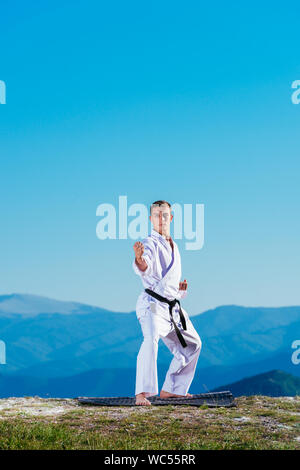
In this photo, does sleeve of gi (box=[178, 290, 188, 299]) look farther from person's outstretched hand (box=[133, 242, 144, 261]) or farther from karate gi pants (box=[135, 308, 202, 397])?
person's outstretched hand (box=[133, 242, 144, 261])

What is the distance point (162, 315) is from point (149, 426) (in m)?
2.51

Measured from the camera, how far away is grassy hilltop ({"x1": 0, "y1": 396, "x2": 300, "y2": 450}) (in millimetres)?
7718

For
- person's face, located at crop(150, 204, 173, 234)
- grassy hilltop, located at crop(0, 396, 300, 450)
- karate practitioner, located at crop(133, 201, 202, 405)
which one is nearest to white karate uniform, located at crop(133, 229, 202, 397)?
karate practitioner, located at crop(133, 201, 202, 405)

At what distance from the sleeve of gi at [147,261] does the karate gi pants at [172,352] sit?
710mm

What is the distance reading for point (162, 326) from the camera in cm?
1073

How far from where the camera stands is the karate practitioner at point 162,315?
34.3 feet

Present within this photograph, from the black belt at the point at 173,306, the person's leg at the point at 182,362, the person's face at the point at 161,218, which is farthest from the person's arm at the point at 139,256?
the person's leg at the point at 182,362

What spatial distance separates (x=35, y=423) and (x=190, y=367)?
354cm

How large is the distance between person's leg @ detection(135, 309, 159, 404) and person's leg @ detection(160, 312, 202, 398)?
2.71 ft

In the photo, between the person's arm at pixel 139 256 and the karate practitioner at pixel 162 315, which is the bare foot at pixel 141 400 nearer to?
the karate practitioner at pixel 162 315
